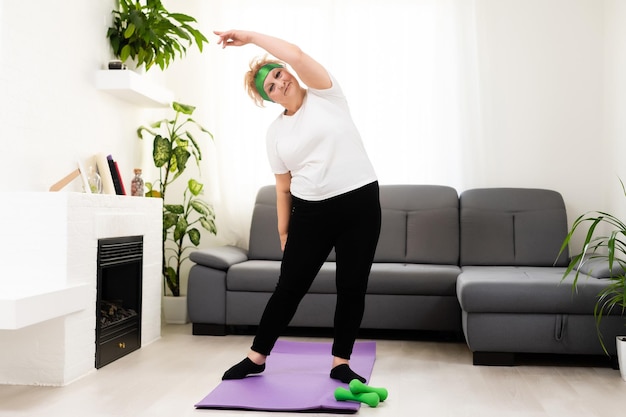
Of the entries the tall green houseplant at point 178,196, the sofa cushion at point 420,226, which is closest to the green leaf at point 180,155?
the tall green houseplant at point 178,196

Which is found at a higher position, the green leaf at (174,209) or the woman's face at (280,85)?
the woman's face at (280,85)

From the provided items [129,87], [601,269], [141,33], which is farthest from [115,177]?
[601,269]

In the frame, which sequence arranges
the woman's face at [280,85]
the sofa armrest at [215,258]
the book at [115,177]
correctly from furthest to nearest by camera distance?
the sofa armrest at [215,258] → the book at [115,177] → the woman's face at [280,85]

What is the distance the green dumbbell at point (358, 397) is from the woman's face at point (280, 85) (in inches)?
46.1

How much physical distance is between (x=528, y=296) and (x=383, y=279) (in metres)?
0.92

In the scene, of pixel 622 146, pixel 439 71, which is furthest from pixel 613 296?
pixel 439 71

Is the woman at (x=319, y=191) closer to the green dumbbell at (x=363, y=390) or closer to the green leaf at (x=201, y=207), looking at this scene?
the green dumbbell at (x=363, y=390)

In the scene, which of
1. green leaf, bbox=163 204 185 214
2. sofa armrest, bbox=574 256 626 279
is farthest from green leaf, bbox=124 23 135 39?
sofa armrest, bbox=574 256 626 279

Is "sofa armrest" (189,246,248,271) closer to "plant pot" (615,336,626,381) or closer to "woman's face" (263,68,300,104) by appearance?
"woman's face" (263,68,300,104)

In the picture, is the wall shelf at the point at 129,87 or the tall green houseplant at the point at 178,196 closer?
the wall shelf at the point at 129,87

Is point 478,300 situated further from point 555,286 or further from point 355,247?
point 355,247

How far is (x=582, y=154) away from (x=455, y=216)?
1.01 m

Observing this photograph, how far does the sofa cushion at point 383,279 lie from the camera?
4039 millimetres

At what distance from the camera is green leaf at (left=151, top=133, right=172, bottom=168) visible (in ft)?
14.9
